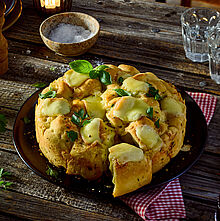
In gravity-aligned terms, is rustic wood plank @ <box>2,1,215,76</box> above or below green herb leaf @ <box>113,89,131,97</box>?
below

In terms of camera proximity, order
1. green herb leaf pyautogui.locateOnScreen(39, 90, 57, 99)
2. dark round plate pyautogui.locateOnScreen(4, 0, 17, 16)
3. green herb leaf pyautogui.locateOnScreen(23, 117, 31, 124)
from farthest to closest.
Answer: dark round plate pyautogui.locateOnScreen(4, 0, 17, 16) → green herb leaf pyautogui.locateOnScreen(23, 117, 31, 124) → green herb leaf pyautogui.locateOnScreen(39, 90, 57, 99)

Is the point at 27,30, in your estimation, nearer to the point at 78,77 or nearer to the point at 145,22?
the point at 145,22

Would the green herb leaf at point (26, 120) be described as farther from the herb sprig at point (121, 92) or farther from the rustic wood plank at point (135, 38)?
the rustic wood plank at point (135, 38)

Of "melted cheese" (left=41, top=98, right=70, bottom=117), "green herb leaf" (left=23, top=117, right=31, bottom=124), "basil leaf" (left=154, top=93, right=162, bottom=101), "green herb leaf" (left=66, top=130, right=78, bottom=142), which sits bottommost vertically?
"green herb leaf" (left=23, top=117, right=31, bottom=124)

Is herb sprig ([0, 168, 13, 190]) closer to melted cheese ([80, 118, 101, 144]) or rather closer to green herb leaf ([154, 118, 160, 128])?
melted cheese ([80, 118, 101, 144])

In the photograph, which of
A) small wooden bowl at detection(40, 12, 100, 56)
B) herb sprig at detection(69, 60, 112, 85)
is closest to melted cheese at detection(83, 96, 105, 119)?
herb sprig at detection(69, 60, 112, 85)

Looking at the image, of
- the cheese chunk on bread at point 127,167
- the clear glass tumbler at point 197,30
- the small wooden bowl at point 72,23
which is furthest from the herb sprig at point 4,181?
the clear glass tumbler at point 197,30

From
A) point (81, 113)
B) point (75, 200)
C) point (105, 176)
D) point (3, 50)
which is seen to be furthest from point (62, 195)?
point (3, 50)
